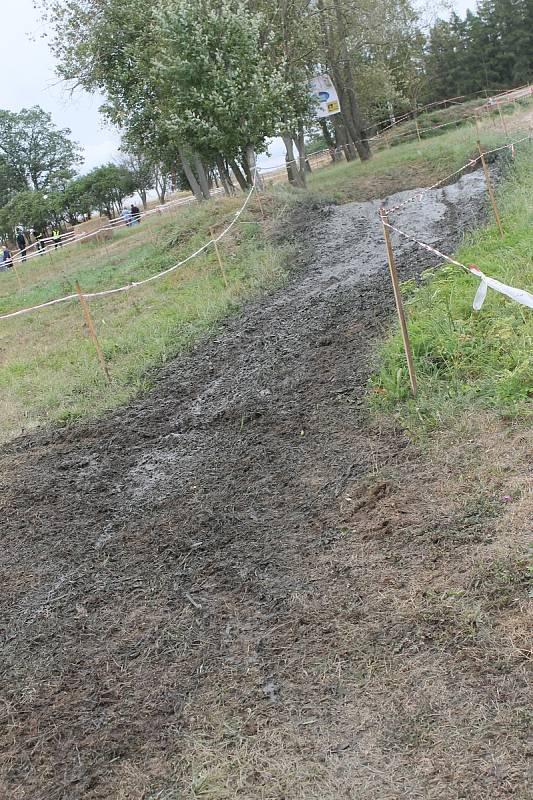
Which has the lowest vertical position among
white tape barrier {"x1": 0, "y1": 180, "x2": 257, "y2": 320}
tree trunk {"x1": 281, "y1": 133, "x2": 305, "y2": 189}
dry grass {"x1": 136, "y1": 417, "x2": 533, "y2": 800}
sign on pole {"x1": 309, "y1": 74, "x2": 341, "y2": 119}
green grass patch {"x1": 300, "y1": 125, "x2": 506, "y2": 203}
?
dry grass {"x1": 136, "y1": 417, "x2": 533, "y2": 800}

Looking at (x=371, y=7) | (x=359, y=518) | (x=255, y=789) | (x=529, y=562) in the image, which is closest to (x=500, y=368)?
(x=359, y=518)

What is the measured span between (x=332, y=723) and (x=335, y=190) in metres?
20.2

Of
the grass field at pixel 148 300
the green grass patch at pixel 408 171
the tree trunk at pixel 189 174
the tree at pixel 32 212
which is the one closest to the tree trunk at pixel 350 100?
the grass field at pixel 148 300

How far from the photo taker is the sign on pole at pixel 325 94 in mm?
28062

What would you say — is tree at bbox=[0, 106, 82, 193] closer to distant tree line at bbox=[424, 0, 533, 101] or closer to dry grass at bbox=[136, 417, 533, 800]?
distant tree line at bbox=[424, 0, 533, 101]

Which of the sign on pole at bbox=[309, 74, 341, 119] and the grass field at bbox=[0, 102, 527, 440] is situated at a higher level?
the sign on pole at bbox=[309, 74, 341, 119]

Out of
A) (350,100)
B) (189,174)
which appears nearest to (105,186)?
(189,174)

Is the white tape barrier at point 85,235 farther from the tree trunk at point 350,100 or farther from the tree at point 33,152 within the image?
the tree at point 33,152

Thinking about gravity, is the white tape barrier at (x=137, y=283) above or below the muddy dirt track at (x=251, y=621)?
above

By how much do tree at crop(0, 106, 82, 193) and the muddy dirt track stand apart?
Answer: 61.1 m

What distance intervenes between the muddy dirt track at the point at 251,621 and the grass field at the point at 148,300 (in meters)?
1.50

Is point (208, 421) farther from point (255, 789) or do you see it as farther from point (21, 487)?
point (255, 789)

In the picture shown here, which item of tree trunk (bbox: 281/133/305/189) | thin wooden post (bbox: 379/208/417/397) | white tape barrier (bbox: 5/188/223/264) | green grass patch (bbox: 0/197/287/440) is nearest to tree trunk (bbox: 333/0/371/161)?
tree trunk (bbox: 281/133/305/189)

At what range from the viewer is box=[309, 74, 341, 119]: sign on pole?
2806 centimetres
